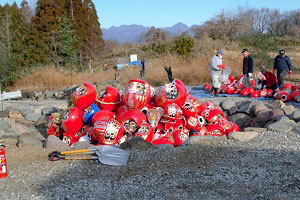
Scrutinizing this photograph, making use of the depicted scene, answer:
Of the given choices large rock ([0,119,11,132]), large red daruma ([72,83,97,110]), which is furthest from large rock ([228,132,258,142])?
large rock ([0,119,11,132])

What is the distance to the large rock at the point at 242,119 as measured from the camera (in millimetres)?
8570

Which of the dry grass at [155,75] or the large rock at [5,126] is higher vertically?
the dry grass at [155,75]

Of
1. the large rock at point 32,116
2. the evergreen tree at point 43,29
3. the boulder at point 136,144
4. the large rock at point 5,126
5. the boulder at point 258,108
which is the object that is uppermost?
the evergreen tree at point 43,29

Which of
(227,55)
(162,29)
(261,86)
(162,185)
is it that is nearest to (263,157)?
(162,185)

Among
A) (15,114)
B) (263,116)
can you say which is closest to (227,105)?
(263,116)

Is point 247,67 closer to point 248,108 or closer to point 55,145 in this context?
point 248,108

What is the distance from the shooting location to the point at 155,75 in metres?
18.2

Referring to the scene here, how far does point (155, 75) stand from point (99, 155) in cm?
1298

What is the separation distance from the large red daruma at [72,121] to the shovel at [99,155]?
1.32 metres

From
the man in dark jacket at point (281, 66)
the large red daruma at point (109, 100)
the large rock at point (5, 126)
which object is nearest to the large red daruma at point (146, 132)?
the large red daruma at point (109, 100)

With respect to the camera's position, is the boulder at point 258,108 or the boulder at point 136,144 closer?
the boulder at point 136,144

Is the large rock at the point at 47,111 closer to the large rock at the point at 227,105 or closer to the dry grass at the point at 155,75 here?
the large rock at the point at 227,105

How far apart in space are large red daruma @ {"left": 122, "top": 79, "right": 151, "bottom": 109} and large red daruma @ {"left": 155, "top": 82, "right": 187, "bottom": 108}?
0.29 meters

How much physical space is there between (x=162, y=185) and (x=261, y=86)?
28.0 feet
